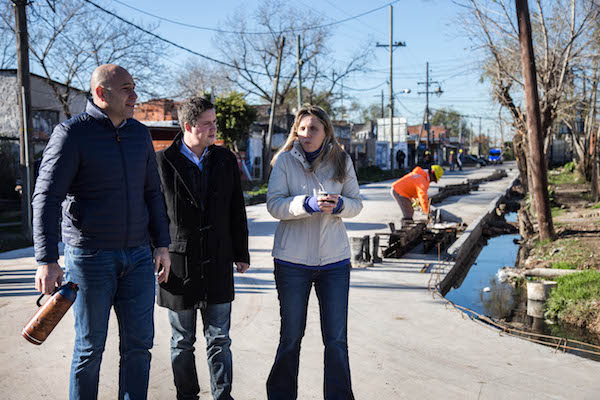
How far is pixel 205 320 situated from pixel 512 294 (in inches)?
242

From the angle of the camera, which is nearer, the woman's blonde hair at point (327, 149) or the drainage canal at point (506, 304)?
the woman's blonde hair at point (327, 149)

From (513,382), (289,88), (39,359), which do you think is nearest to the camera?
(513,382)

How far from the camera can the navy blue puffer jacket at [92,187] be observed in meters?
2.60

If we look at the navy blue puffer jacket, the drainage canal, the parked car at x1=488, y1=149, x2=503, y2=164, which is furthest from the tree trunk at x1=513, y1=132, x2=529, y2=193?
the parked car at x1=488, y1=149, x2=503, y2=164

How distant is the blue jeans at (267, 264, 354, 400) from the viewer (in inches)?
130

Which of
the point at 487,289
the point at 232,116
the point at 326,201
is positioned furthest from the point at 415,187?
the point at 232,116

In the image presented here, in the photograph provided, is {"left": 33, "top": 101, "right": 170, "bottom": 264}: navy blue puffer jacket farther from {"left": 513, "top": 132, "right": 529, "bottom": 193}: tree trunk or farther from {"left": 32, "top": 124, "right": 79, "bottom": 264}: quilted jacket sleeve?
{"left": 513, "top": 132, "right": 529, "bottom": 193}: tree trunk

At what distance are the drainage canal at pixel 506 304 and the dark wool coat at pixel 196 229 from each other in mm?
3076

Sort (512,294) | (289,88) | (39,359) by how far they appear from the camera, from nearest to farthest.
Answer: (39,359) → (512,294) → (289,88)

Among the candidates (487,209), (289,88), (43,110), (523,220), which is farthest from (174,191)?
(289,88)

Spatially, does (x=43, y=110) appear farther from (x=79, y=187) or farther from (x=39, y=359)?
(x=79, y=187)

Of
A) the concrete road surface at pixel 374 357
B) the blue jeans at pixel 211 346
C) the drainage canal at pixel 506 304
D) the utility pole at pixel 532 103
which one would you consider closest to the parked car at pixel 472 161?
the drainage canal at pixel 506 304

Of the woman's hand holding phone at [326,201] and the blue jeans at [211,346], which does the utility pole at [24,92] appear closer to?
the blue jeans at [211,346]

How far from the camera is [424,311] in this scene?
19.3ft
